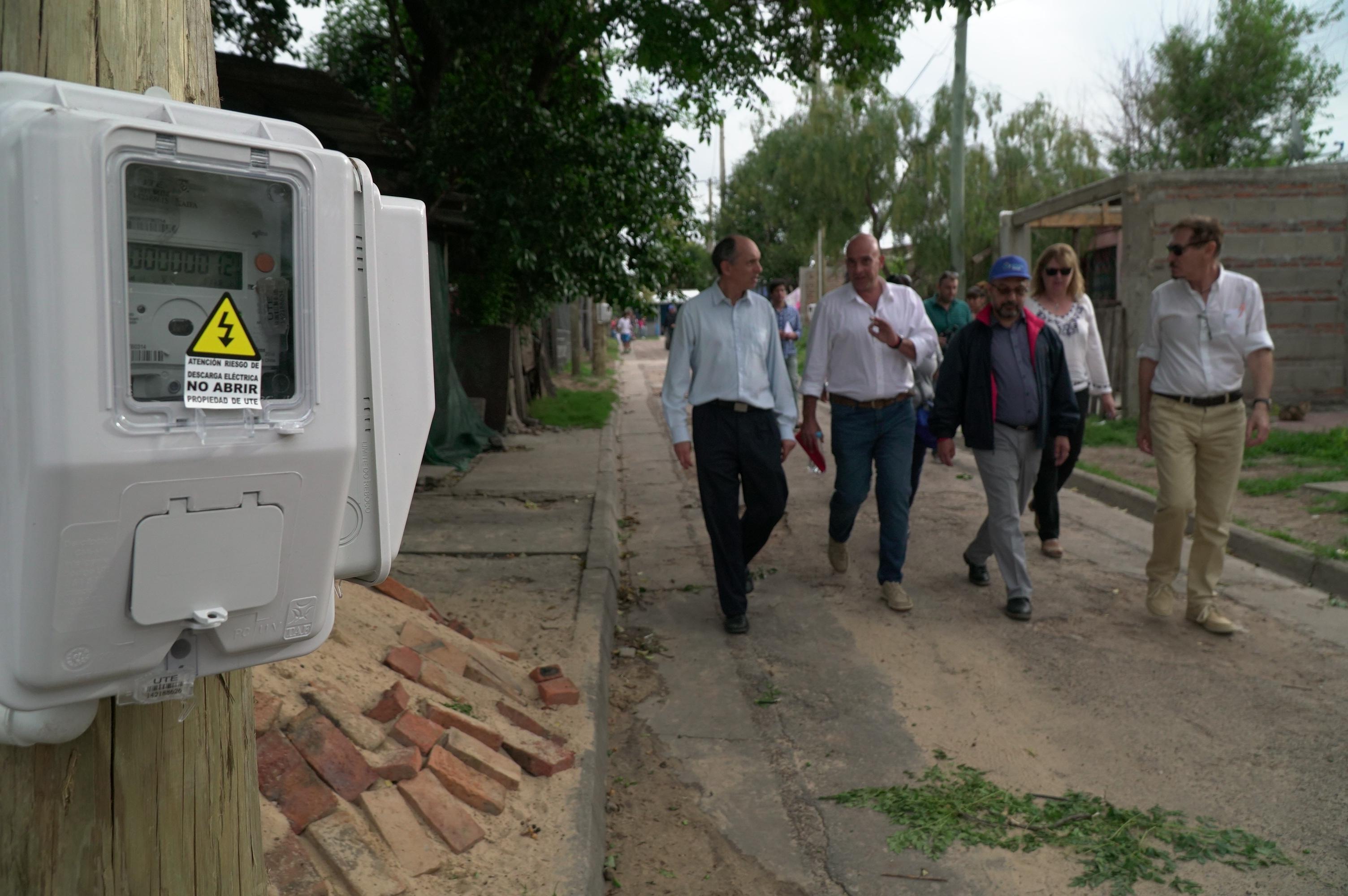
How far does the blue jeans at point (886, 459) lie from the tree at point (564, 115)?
3.75 m

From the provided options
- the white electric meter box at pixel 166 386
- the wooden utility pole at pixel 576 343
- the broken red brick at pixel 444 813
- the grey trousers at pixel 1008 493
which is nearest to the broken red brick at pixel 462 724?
the broken red brick at pixel 444 813

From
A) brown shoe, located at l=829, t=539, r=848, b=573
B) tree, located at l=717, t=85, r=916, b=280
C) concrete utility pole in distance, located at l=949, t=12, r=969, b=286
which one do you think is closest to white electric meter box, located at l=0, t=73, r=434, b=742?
brown shoe, located at l=829, t=539, r=848, b=573

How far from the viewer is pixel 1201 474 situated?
585cm

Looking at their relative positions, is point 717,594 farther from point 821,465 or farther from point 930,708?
point 930,708

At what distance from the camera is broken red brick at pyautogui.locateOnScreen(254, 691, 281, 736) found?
10.3 feet

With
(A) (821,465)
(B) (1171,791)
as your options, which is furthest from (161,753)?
(A) (821,465)

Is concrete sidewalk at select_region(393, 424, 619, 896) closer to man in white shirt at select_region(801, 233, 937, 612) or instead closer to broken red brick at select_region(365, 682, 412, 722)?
broken red brick at select_region(365, 682, 412, 722)

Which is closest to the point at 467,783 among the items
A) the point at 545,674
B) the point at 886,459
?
the point at 545,674

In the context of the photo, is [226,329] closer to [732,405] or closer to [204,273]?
[204,273]

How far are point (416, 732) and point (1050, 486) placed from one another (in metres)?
5.02

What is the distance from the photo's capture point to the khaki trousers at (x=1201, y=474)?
18.8 ft

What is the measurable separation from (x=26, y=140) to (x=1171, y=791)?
4015 mm

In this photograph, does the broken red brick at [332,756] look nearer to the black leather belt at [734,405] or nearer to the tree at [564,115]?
the black leather belt at [734,405]

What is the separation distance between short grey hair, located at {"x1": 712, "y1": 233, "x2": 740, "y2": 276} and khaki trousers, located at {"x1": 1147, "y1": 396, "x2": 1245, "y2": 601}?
2.45m
